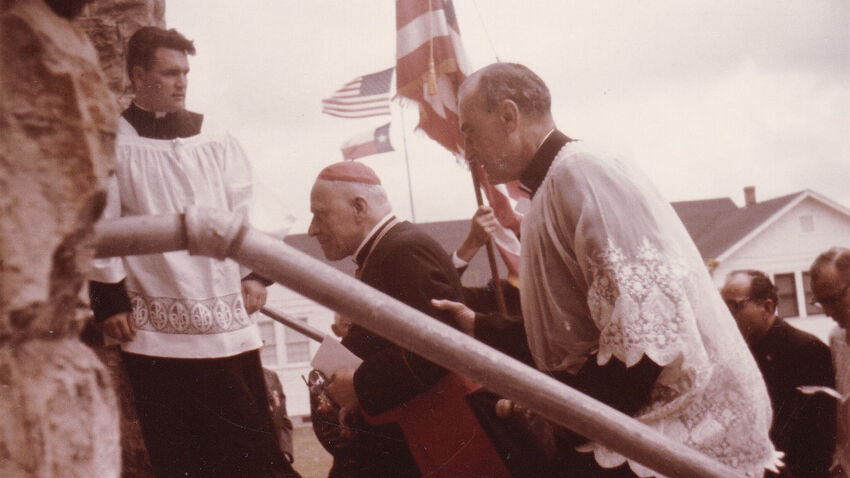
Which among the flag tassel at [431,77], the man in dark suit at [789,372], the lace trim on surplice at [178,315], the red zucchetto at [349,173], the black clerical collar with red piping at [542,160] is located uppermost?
the flag tassel at [431,77]

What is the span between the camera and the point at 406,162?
924cm

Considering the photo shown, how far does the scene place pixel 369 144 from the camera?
1040cm

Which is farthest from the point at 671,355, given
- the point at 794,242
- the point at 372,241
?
the point at 794,242

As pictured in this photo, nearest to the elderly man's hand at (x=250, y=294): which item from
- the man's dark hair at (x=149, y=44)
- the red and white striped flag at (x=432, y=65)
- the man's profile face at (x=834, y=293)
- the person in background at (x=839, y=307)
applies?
the man's dark hair at (x=149, y=44)

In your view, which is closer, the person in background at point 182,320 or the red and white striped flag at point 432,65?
the person in background at point 182,320

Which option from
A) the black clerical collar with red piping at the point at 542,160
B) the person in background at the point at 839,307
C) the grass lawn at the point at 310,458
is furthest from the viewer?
the grass lawn at the point at 310,458

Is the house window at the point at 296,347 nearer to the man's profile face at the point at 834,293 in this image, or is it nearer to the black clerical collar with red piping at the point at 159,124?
the man's profile face at the point at 834,293

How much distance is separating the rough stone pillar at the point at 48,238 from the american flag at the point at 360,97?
8501mm

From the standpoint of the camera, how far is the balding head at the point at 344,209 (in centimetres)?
383

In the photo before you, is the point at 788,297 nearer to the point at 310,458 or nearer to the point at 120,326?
the point at 310,458

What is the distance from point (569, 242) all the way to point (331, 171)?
64.8 inches

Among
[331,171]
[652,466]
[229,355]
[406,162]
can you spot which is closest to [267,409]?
[229,355]

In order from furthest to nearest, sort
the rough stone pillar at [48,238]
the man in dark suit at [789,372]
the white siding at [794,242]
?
the white siding at [794,242] < the man in dark suit at [789,372] < the rough stone pillar at [48,238]

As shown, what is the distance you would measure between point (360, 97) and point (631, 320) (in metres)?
7.64
